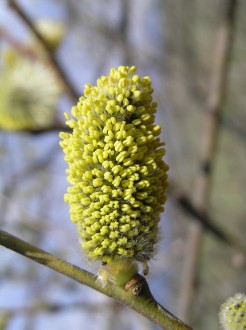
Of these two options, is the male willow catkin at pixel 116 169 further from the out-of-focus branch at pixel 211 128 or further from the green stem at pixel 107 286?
the out-of-focus branch at pixel 211 128

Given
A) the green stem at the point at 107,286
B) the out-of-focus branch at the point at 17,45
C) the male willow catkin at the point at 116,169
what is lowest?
the green stem at the point at 107,286

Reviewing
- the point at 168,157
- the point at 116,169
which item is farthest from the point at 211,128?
the point at 168,157

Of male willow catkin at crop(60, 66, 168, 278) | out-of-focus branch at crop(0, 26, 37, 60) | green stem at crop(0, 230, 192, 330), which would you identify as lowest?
green stem at crop(0, 230, 192, 330)

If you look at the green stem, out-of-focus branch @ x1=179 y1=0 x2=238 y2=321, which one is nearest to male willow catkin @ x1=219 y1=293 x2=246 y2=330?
the green stem

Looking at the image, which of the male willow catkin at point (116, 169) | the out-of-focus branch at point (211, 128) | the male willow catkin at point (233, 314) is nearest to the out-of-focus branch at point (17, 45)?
the out-of-focus branch at point (211, 128)

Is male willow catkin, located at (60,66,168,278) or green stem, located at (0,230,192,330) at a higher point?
male willow catkin, located at (60,66,168,278)

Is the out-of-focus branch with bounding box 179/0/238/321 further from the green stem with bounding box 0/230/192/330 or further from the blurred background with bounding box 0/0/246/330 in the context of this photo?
the green stem with bounding box 0/230/192/330

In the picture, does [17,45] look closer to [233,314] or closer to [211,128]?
[211,128]
